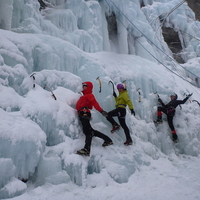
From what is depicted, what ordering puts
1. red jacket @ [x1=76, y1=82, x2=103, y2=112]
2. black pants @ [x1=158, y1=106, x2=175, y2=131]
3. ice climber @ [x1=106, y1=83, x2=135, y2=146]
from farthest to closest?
black pants @ [x1=158, y1=106, x2=175, y2=131], ice climber @ [x1=106, y1=83, x2=135, y2=146], red jacket @ [x1=76, y1=82, x2=103, y2=112]

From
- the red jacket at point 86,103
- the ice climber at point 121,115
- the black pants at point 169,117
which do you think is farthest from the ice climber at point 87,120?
the black pants at point 169,117

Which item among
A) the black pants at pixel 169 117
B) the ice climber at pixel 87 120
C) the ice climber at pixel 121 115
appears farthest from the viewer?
the black pants at pixel 169 117

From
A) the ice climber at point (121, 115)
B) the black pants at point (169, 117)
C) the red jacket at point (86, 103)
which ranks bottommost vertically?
the black pants at point (169, 117)

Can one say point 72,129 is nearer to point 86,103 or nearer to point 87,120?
point 87,120

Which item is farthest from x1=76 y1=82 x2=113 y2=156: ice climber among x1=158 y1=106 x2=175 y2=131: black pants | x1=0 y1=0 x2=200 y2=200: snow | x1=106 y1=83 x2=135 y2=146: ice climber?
x1=158 y1=106 x2=175 y2=131: black pants

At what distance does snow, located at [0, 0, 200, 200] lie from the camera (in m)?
2.24

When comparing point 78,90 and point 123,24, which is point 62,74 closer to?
point 78,90

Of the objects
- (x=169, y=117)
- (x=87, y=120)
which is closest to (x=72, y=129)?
(x=87, y=120)

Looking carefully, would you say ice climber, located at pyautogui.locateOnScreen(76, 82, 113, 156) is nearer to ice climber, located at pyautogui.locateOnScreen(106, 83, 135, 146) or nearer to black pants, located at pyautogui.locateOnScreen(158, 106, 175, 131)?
ice climber, located at pyautogui.locateOnScreen(106, 83, 135, 146)

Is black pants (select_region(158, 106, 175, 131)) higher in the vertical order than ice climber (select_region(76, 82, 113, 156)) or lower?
lower

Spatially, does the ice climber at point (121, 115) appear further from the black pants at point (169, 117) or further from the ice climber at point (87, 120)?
the black pants at point (169, 117)

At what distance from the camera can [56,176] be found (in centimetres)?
235

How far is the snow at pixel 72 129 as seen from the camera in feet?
7.34

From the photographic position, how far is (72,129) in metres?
3.02
